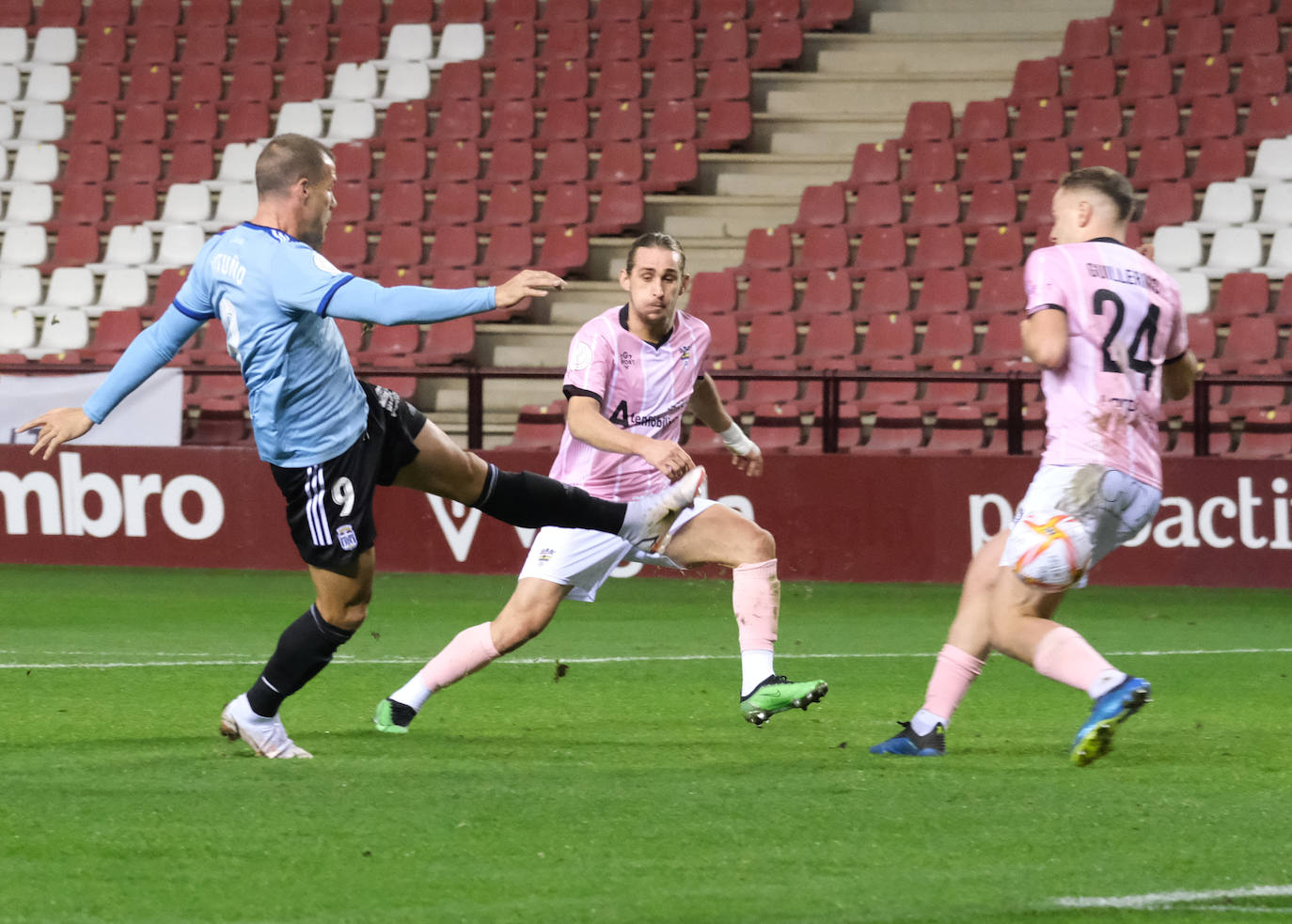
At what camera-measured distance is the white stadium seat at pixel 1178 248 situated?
15.9 meters

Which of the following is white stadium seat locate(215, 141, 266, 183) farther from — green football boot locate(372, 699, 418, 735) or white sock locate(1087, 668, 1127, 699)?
white sock locate(1087, 668, 1127, 699)

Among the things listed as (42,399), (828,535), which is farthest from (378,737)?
(42,399)

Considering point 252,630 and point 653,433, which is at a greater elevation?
point 653,433

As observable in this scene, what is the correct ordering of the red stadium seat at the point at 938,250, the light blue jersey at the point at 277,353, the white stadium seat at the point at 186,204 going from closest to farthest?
the light blue jersey at the point at 277,353
the red stadium seat at the point at 938,250
the white stadium seat at the point at 186,204

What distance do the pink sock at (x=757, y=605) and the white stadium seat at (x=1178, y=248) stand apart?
1037 cm

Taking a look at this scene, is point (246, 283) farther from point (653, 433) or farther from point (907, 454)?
point (907, 454)

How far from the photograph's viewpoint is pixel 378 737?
Result: 6.40 meters

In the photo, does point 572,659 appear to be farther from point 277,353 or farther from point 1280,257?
point 1280,257

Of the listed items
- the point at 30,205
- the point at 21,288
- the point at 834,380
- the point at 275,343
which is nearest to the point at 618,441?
the point at 275,343

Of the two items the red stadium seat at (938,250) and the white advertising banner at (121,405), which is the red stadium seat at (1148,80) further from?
the white advertising banner at (121,405)

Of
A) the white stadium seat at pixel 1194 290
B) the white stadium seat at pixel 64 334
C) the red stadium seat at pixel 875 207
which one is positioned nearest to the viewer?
the white stadium seat at pixel 1194 290

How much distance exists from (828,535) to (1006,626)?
804 cm

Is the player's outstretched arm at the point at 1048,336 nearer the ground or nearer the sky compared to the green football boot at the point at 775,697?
nearer the sky

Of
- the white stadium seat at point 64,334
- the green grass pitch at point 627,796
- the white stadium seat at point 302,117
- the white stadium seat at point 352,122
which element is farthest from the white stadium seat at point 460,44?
the green grass pitch at point 627,796
